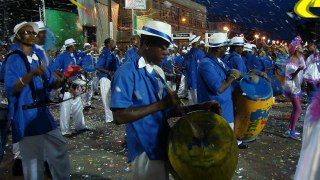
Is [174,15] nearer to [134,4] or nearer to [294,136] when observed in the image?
[134,4]

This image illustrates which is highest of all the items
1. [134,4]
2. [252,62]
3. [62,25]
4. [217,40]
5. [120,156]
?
[134,4]

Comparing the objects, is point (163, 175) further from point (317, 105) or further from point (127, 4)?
point (127, 4)

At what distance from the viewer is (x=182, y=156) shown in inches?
100

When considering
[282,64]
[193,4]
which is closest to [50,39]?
[282,64]

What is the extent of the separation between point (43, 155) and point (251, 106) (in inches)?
97.4

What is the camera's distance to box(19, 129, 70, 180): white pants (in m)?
3.91

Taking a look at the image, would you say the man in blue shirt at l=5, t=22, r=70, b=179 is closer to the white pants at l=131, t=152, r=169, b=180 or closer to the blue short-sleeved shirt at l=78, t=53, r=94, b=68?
the white pants at l=131, t=152, r=169, b=180

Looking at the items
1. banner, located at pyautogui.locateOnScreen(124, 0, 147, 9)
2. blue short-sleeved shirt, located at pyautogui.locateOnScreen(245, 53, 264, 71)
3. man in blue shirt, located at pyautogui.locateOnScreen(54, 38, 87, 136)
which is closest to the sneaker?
blue short-sleeved shirt, located at pyautogui.locateOnScreen(245, 53, 264, 71)

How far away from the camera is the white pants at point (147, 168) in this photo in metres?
2.79

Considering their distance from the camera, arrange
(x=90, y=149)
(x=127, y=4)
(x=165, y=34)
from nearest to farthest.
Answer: (x=165, y=34), (x=90, y=149), (x=127, y=4)

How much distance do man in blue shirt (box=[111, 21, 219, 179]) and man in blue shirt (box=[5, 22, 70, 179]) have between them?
4.60 feet

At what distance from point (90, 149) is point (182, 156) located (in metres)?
4.95

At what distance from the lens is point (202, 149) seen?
2523mm

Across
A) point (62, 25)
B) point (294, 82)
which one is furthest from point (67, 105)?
point (62, 25)
